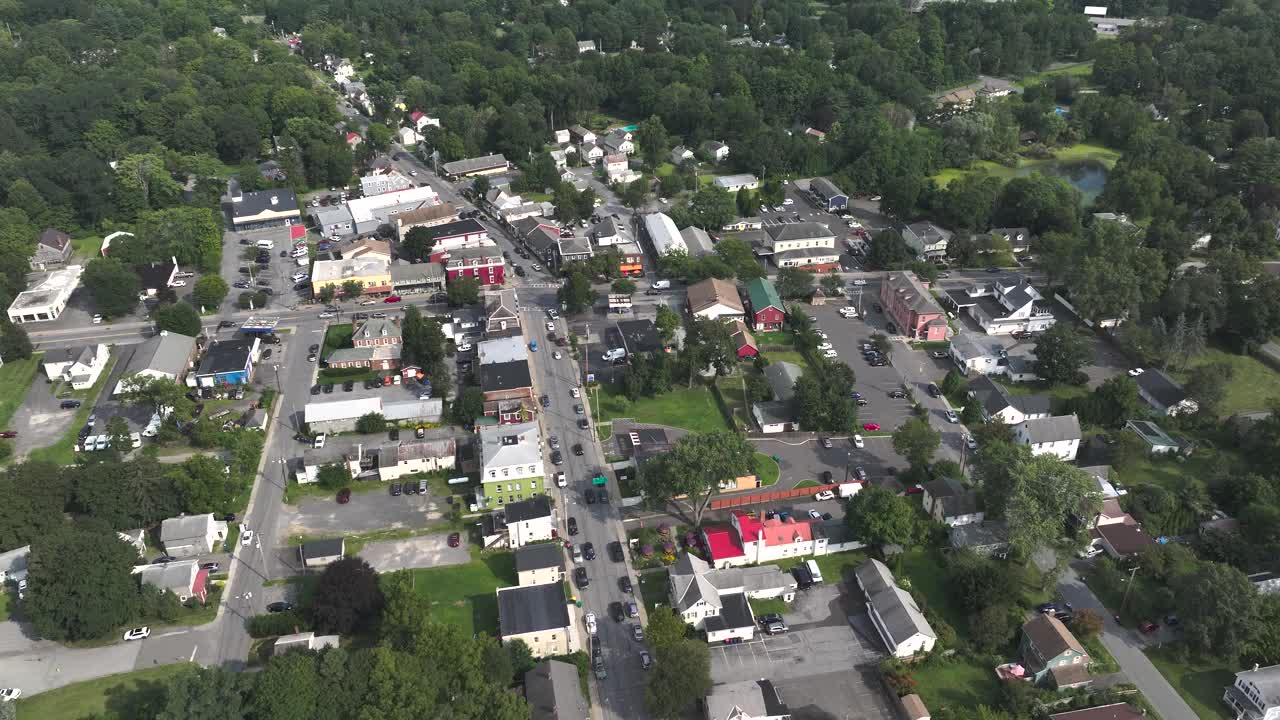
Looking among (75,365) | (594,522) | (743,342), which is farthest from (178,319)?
(743,342)

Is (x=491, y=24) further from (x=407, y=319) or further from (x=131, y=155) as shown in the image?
(x=407, y=319)

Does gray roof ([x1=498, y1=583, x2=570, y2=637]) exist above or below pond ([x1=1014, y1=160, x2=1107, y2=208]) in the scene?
above

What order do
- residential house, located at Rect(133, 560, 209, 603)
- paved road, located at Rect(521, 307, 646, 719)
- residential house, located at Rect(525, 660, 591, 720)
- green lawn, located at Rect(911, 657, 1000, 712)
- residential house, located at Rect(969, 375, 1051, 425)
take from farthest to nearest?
1. residential house, located at Rect(969, 375, 1051, 425)
2. residential house, located at Rect(133, 560, 209, 603)
3. paved road, located at Rect(521, 307, 646, 719)
4. green lawn, located at Rect(911, 657, 1000, 712)
5. residential house, located at Rect(525, 660, 591, 720)

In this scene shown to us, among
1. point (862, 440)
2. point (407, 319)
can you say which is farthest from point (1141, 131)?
point (407, 319)

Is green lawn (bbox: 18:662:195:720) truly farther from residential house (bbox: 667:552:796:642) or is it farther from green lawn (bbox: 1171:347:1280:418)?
green lawn (bbox: 1171:347:1280:418)

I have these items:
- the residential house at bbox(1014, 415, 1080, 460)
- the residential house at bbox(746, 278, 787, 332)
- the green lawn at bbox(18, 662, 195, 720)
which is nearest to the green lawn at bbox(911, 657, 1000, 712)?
the residential house at bbox(1014, 415, 1080, 460)

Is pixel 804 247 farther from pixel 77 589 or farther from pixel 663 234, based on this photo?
pixel 77 589

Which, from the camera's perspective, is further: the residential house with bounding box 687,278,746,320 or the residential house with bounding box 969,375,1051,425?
the residential house with bounding box 687,278,746,320
